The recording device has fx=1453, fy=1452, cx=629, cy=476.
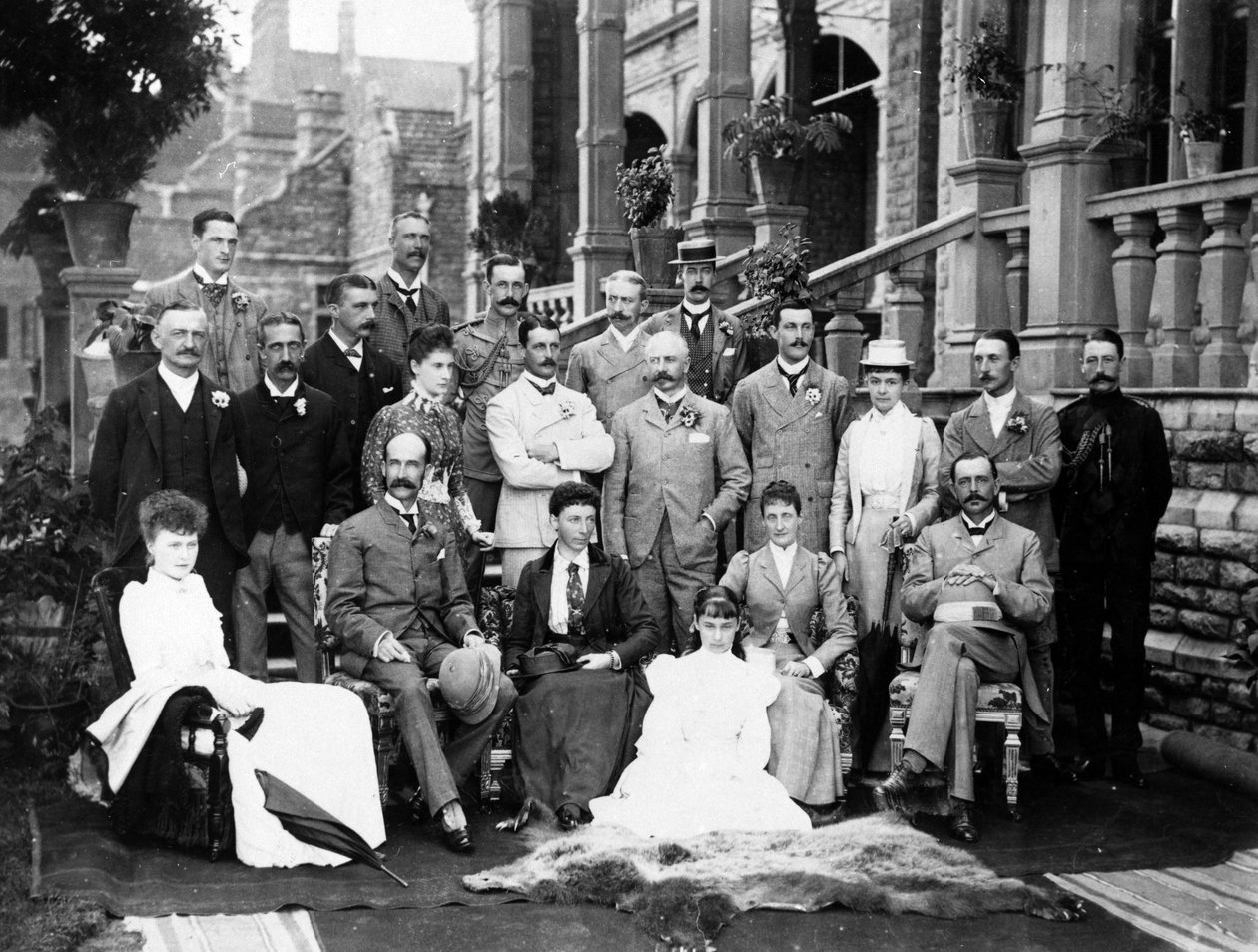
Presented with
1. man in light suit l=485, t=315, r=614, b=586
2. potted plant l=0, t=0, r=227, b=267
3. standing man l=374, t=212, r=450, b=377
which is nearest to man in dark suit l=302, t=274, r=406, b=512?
standing man l=374, t=212, r=450, b=377

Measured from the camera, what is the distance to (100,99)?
7148 mm

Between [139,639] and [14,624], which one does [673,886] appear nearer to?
[139,639]

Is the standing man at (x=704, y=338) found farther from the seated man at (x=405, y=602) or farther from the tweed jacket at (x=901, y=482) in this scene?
the seated man at (x=405, y=602)

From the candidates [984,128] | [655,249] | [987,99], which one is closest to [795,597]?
[984,128]

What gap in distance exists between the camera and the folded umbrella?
4.98 meters

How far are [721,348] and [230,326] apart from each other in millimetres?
→ 2369

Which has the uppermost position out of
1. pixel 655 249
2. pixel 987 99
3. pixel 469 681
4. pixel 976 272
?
pixel 987 99

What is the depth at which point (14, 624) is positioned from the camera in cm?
661

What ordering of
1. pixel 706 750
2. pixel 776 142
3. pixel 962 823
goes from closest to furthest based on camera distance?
pixel 962 823, pixel 706 750, pixel 776 142

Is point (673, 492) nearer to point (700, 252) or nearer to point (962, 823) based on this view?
point (700, 252)

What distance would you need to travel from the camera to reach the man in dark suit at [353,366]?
6422mm

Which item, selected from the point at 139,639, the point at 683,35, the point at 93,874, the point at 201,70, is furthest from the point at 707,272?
the point at 683,35

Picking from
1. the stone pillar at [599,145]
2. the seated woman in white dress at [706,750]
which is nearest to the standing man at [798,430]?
the seated woman in white dress at [706,750]

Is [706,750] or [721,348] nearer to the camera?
[706,750]
